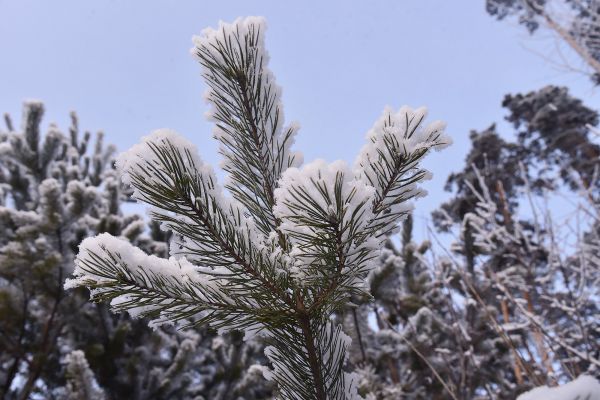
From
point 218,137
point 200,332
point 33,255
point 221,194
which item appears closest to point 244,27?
point 218,137

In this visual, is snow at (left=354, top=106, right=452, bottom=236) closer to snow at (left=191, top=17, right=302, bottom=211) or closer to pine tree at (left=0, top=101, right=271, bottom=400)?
snow at (left=191, top=17, right=302, bottom=211)

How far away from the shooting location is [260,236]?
1059 millimetres

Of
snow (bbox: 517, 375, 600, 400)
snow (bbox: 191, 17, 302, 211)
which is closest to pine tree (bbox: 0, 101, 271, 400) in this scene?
snow (bbox: 191, 17, 302, 211)

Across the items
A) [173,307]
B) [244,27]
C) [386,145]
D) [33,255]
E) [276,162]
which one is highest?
[33,255]

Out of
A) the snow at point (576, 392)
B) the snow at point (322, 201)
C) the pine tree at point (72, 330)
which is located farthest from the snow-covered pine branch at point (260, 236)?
the pine tree at point (72, 330)

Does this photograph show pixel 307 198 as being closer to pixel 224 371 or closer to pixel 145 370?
pixel 145 370

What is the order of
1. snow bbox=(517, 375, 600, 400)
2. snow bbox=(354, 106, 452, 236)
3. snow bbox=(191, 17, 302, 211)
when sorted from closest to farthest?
snow bbox=(354, 106, 452, 236) < snow bbox=(517, 375, 600, 400) < snow bbox=(191, 17, 302, 211)

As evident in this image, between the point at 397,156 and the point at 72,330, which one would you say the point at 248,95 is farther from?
the point at 72,330

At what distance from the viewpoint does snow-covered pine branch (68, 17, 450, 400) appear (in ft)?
2.77

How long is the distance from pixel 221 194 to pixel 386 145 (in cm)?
39

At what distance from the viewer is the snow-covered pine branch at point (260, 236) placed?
2.77 ft

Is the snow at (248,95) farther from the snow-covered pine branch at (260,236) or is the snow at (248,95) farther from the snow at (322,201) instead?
the snow at (322,201)

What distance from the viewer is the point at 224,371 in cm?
550

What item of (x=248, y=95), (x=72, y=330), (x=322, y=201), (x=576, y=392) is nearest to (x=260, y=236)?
(x=322, y=201)
